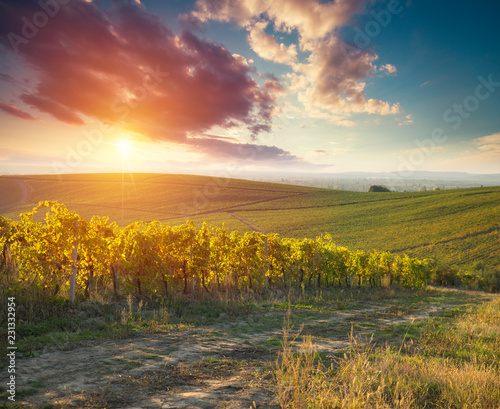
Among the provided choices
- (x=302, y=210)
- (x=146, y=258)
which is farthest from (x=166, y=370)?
(x=302, y=210)

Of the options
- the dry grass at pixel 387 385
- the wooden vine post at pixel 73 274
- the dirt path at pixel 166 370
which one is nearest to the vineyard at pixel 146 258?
the wooden vine post at pixel 73 274

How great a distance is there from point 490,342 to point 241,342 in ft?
22.1

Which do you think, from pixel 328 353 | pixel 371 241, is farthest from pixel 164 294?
pixel 371 241

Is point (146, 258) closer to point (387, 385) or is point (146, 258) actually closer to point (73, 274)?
point (73, 274)

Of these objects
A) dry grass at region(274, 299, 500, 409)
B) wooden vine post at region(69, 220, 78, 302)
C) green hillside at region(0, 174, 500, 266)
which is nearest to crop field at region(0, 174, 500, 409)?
dry grass at region(274, 299, 500, 409)

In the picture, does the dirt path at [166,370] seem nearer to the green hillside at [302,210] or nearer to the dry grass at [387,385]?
the dry grass at [387,385]

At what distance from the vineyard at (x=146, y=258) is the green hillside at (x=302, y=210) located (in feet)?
Result: 89.2

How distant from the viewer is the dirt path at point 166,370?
4.02m

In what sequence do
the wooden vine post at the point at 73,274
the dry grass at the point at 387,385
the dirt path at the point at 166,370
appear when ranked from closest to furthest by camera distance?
the dry grass at the point at 387,385 < the dirt path at the point at 166,370 < the wooden vine post at the point at 73,274

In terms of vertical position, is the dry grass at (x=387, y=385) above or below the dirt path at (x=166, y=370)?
above

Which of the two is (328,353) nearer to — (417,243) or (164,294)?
(164,294)

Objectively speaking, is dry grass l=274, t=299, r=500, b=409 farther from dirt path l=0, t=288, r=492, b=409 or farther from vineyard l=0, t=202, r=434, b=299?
vineyard l=0, t=202, r=434, b=299

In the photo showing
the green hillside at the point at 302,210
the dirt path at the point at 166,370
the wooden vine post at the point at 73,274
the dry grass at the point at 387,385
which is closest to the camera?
the dry grass at the point at 387,385

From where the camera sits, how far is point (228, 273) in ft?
45.1
